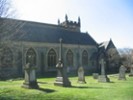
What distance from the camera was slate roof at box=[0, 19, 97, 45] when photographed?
1660 inches

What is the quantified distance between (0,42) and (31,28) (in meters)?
25.6

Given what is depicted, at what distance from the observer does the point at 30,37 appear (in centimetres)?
4159

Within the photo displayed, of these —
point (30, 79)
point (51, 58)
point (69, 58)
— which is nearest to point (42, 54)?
point (51, 58)

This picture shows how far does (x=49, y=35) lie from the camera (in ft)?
151

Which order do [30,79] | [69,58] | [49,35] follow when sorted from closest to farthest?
[30,79]
[49,35]
[69,58]

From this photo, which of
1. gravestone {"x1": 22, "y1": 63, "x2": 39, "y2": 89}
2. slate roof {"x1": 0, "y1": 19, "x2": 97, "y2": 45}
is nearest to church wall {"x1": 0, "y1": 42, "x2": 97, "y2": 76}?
slate roof {"x1": 0, "y1": 19, "x2": 97, "y2": 45}

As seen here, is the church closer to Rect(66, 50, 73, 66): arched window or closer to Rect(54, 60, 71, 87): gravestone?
Rect(66, 50, 73, 66): arched window

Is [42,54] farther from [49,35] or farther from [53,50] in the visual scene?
[49,35]

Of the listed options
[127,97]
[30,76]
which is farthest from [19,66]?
[127,97]

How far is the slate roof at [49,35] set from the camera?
4216cm

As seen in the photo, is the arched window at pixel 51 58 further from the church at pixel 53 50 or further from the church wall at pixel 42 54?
the church wall at pixel 42 54

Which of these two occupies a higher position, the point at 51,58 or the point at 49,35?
the point at 49,35

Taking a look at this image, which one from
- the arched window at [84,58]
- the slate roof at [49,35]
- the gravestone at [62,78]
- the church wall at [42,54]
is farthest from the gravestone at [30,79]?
the arched window at [84,58]

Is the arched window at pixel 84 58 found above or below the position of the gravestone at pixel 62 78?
above
